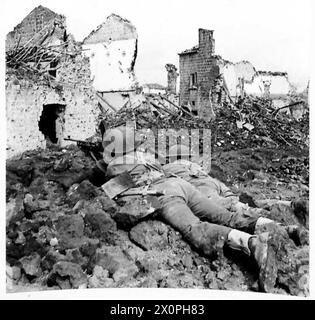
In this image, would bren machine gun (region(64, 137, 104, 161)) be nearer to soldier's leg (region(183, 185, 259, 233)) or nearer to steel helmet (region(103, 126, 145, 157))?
steel helmet (region(103, 126, 145, 157))

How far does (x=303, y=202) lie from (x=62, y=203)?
2.75 meters

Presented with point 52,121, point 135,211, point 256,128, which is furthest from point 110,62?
point 135,211

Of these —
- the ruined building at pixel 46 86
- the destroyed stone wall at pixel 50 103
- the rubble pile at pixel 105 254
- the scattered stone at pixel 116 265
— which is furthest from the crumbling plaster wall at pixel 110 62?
the scattered stone at pixel 116 265

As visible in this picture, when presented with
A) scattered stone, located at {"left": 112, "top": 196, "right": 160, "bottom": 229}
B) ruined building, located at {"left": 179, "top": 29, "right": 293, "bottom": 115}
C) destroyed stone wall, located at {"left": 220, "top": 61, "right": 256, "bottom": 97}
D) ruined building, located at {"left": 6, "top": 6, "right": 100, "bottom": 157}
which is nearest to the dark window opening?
ruined building, located at {"left": 6, "top": 6, "right": 100, "bottom": 157}

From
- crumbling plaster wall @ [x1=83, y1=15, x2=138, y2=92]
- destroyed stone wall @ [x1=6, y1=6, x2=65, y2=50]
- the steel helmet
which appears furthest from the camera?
crumbling plaster wall @ [x1=83, y1=15, x2=138, y2=92]

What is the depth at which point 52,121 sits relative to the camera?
7766 mm

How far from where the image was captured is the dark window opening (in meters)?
7.63

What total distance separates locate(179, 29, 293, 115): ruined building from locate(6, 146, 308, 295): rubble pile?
4.11 m

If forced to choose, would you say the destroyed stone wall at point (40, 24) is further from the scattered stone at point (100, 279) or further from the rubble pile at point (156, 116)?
the scattered stone at point (100, 279)

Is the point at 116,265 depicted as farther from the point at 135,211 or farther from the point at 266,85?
the point at 266,85

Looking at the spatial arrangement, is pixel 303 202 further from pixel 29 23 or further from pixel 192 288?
pixel 29 23

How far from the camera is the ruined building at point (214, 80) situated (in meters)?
9.32

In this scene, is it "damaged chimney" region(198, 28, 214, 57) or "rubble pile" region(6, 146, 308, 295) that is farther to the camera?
"damaged chimney" region(198, 28, 214, 57)

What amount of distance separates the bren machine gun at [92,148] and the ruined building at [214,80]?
8.91 feet
